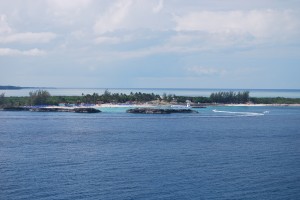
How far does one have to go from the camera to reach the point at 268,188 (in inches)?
1048

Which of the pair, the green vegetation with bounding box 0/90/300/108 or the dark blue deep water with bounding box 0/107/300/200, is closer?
the dark blue deep water with bounding box 0/107/300/200

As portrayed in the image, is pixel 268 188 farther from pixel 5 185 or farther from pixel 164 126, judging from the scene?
pixel 164 126

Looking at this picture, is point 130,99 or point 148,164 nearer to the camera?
point 148,164

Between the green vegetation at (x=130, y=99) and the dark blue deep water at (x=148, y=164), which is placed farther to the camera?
the green vegetation at (x=130, y=99)

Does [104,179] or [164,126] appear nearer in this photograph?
[104,179]

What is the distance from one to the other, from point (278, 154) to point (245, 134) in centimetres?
1551

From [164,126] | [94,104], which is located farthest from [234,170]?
[94,104]

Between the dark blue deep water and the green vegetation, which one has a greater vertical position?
the green vegetation

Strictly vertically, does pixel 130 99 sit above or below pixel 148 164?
above

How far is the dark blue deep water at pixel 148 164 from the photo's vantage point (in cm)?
2584

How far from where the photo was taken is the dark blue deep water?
25844 mm

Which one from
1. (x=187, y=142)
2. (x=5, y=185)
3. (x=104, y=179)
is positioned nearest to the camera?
(x=5, y=185)

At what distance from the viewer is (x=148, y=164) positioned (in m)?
33.1

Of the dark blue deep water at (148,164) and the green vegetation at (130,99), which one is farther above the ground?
the green vegetation at (130,99)
